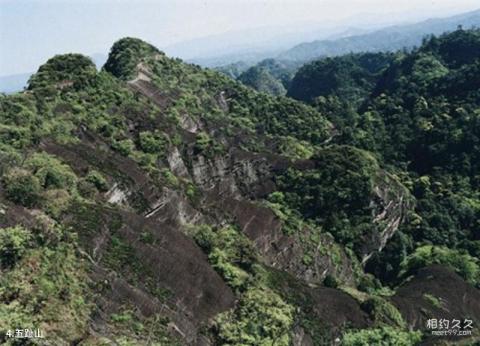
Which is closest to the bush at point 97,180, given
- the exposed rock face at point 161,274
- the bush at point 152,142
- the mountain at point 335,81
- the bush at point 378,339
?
the exposed rock face at point 161,274

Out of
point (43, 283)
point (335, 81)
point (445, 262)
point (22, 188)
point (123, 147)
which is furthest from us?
point (335, 81)

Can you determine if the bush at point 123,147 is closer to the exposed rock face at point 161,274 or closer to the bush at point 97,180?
the bush at point 97,180

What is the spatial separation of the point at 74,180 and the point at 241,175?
75.4ft

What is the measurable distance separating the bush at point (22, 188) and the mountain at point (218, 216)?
0.08 m

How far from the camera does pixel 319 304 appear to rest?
28047mm

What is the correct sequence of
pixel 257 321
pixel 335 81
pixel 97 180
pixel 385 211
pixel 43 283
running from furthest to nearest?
pixel 335 81
pixel 385 211
pixel 97 180
pixel 257 321
pixel 43 283

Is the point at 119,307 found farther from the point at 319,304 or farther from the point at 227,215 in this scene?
the point at 227,215

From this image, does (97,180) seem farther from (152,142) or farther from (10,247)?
(152,142)

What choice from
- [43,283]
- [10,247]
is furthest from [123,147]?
[43,283]

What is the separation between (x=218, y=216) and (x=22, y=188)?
15.0 m

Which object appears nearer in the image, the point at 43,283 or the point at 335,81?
the point at 43,283

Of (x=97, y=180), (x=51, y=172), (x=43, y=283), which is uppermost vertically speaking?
(x=51, y=172)

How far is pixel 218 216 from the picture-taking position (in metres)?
35.5

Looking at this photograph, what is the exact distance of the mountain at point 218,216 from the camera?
69.5 feet
